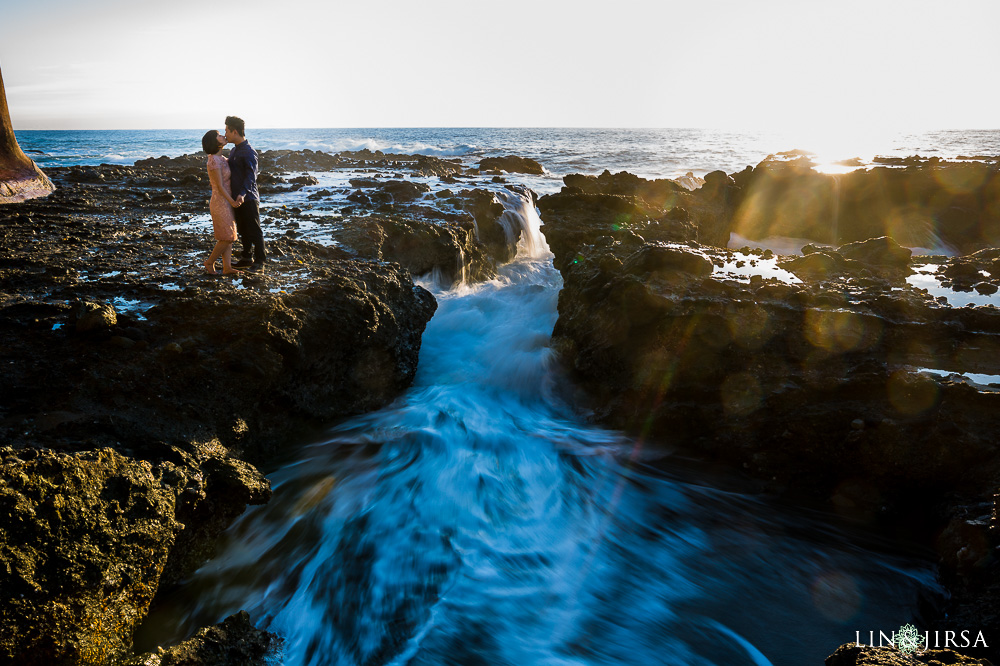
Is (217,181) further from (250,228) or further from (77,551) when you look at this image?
(77,551)

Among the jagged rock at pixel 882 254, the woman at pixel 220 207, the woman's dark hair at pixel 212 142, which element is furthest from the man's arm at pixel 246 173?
the jagged rock at pixel 882 254

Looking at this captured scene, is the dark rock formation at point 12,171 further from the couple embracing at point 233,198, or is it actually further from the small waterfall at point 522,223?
the small waterfall at point 522,223

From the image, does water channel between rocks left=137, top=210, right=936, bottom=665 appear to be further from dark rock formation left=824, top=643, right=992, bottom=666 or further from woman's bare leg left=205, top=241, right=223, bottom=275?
woman's bare leg left=205, top=241, right=223, bottom=275

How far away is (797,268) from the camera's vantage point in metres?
5.64

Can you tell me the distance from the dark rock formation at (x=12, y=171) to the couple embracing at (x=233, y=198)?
6.82 m

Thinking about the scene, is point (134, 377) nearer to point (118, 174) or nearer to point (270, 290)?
point (270, 290)

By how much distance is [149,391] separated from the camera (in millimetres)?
3670

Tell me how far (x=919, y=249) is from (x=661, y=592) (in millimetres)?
15581

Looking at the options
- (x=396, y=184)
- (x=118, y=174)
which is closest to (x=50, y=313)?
(x=396, y=184)

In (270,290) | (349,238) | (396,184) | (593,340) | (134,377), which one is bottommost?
(593,340)

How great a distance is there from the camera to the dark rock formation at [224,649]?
2.43 meters

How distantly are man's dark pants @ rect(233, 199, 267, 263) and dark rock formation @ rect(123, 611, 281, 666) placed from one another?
4.55 m

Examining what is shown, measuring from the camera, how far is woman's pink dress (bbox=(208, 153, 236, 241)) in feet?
17.9

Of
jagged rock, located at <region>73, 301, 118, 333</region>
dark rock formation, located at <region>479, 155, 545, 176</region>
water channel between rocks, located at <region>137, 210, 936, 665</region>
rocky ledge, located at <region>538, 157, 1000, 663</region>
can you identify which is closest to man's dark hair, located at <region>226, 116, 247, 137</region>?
jagged rock, located at <region>73, 301, 118, 333</region>
